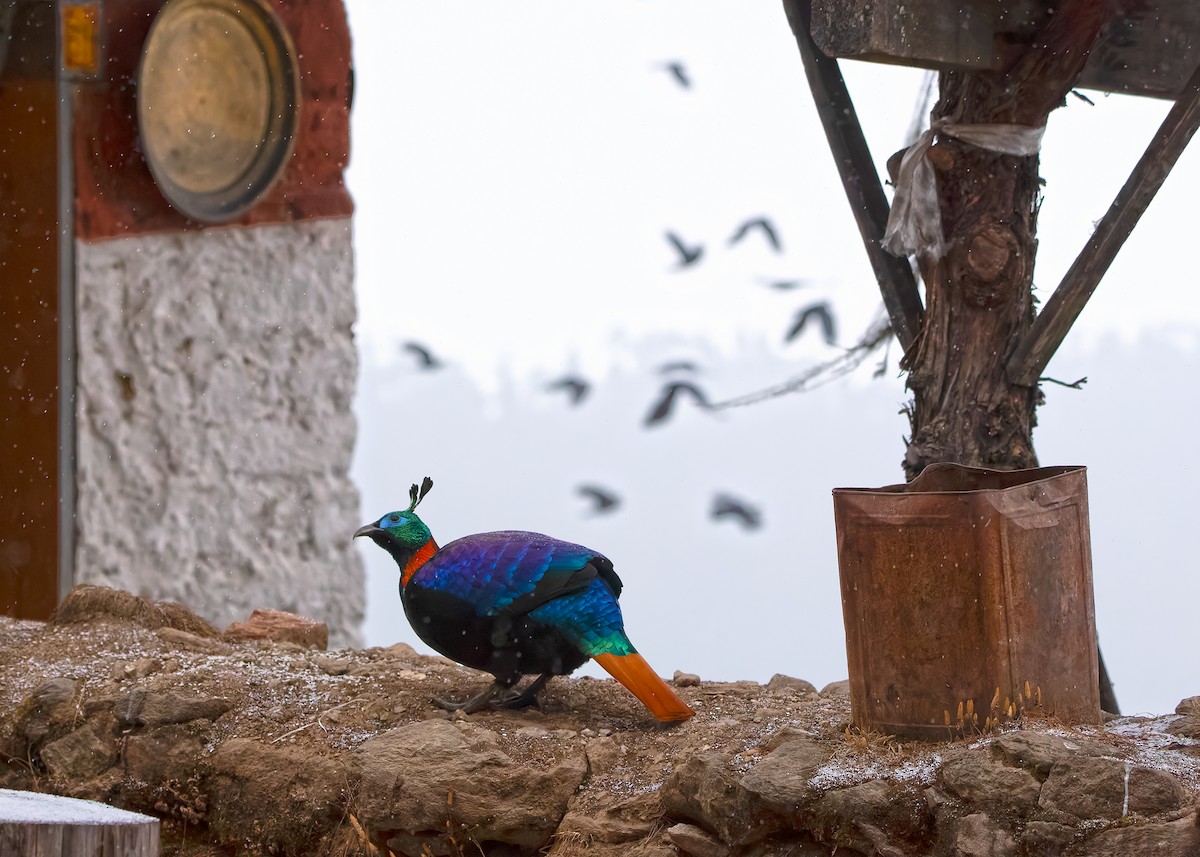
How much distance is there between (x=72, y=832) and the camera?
2320mm

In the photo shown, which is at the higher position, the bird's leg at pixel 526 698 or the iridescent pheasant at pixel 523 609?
the iridescent pheasant at pixel 523 609

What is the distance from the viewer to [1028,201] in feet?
12.9

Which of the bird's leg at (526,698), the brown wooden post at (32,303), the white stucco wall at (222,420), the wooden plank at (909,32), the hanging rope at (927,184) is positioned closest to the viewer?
the wooden plank at (909,32)

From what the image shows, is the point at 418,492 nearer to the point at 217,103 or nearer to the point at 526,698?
the point at 526,698

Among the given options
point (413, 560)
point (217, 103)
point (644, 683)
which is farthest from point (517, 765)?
point (217, 103)

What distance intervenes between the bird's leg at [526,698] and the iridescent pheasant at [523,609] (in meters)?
0.09

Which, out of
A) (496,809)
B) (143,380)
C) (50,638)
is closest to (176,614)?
(50,638)

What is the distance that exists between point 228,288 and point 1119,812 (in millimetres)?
4059

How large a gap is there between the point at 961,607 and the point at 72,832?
1837mm

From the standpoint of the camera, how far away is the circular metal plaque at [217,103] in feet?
17.5

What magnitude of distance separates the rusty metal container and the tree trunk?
63cm

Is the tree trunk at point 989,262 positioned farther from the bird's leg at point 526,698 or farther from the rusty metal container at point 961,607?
the bird's leg at point 526,698

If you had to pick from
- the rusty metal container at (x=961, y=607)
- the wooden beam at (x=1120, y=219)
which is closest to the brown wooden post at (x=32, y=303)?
the rusty metal container at (x=961, y=607)

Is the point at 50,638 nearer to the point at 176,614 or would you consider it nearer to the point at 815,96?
the point at 176,614
